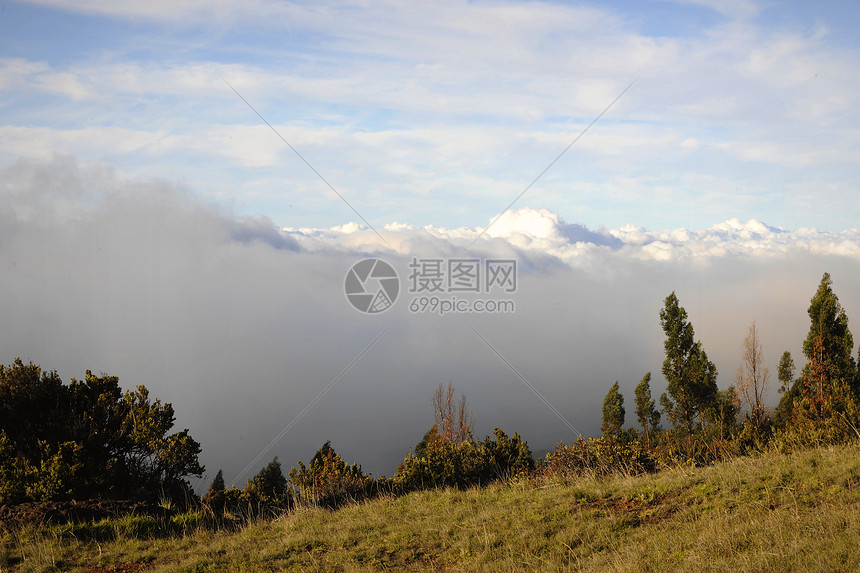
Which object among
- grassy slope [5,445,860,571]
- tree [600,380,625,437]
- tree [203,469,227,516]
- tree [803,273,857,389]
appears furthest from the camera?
tree [600,380,625,437]

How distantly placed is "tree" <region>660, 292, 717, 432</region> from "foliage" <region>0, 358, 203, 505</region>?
1392 inches

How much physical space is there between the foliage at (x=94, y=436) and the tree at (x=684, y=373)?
35365 mm

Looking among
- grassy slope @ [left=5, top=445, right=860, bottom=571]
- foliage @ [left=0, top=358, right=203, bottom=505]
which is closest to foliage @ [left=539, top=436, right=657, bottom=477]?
grassy slope @ [left=5, top=445, right=860, bottom=571]

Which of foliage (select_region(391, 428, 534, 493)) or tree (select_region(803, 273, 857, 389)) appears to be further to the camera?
tree (select_region(803, 273, 857, 389))

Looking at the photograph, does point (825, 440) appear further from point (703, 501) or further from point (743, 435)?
point (703, 501)

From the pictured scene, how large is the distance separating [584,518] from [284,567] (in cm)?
405

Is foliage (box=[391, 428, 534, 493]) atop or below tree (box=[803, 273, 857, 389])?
below

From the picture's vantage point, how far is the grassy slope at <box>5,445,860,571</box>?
6336mm

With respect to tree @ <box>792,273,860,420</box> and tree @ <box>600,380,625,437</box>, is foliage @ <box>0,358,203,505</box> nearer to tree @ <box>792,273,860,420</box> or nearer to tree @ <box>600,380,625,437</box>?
tree @ <box>792,273,860,420</box>

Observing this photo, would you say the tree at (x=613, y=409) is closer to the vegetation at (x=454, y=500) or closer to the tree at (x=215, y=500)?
the vegetation at (x=454, y=500)

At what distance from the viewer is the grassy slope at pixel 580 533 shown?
6.34 metres

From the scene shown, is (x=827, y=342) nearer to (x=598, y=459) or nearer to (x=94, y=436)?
(x=598, y=459)

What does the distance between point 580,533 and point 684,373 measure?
3788 cm

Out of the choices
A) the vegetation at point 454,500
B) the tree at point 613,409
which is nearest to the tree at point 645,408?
the tree at point 613,409
